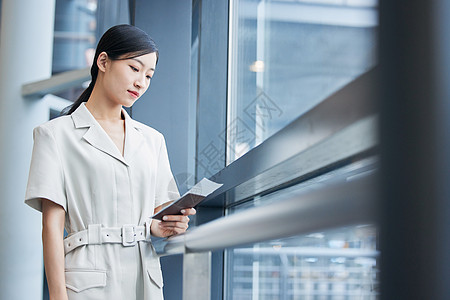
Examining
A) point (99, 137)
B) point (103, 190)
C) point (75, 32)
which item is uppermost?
point (75, 32)

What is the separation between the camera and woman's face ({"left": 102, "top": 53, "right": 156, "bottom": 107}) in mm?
1421

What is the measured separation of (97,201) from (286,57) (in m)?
0.59

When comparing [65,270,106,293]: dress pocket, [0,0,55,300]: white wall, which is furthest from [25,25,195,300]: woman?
[0,0,55,300]: white wall

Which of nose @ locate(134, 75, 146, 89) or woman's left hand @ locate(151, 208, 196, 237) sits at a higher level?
nose @ locate(134, 75, 146, 89)

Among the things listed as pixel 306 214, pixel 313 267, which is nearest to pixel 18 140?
pixel 313 267

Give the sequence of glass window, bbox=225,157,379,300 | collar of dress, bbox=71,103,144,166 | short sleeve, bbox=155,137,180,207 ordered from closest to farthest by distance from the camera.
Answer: glass window, bbox=225,157,379,300, collar of dress, bbox=71,103,144,166, short sleeve, bbox=155,137,180,207

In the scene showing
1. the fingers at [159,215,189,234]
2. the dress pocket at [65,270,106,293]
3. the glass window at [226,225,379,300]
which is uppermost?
the fingers at [159,215,189,234]

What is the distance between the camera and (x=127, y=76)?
142 cm

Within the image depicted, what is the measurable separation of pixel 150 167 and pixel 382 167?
124 centimetres

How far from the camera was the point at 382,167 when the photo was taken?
27cm

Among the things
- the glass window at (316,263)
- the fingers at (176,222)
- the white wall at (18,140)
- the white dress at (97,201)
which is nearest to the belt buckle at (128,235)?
the white dress at (97,201)

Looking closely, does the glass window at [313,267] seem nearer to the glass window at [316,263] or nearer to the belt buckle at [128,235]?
the glass window at [316,263]

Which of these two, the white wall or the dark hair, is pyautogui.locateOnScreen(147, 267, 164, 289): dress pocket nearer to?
the dark hair

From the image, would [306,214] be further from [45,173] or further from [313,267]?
[45,173]
